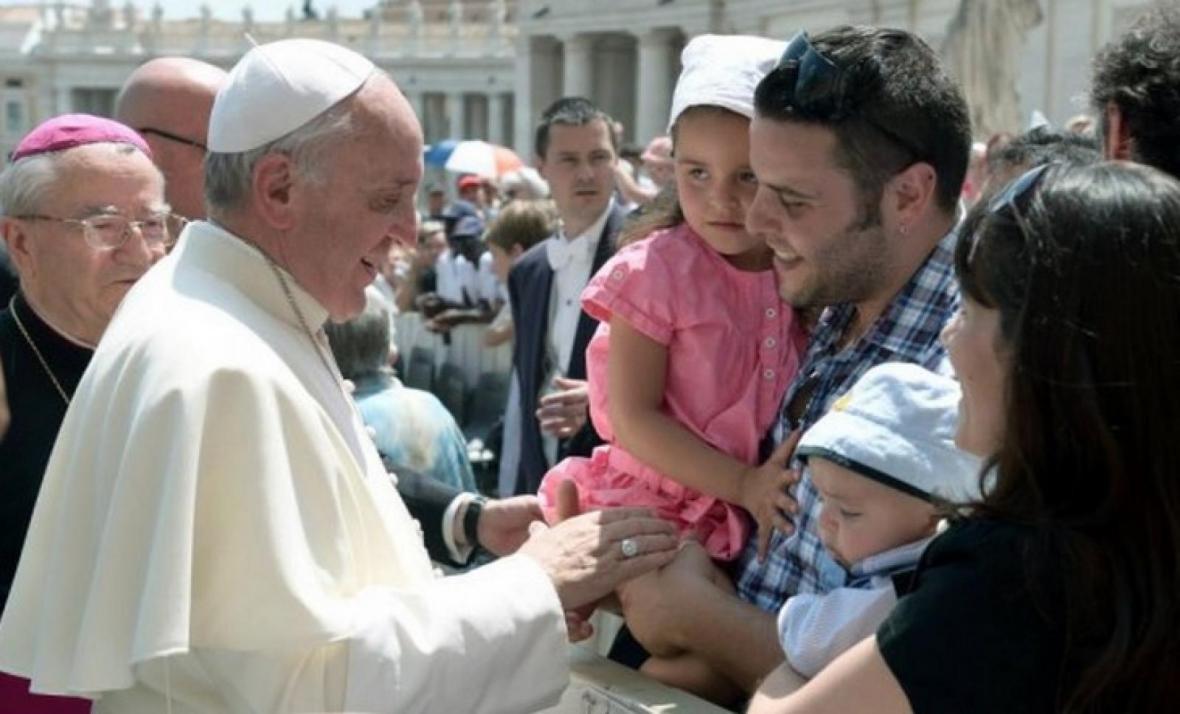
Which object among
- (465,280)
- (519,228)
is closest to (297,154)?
(519,228)

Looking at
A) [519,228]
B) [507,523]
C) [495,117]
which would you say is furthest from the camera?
[495,117]

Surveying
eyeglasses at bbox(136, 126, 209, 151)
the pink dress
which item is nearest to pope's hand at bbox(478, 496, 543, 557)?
the pink dress

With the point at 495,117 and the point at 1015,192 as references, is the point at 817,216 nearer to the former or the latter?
the point at 1015,192

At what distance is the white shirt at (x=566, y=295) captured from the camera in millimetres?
5672

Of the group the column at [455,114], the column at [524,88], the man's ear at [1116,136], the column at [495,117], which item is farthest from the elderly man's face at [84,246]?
the column at [455,114]

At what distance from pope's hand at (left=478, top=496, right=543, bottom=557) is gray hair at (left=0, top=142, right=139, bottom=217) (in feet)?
3.51

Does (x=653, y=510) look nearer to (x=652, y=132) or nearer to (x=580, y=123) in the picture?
(x=580, y=123)

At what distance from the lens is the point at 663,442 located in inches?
104

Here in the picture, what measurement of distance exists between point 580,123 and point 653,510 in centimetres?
409

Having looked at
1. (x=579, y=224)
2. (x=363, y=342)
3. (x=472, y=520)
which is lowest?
(x=472, y=520)

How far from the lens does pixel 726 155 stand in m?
2.71

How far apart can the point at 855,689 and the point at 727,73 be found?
1318 mm

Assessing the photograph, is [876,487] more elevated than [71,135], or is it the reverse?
[71,135]

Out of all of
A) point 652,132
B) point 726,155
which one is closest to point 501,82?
point 652,132
